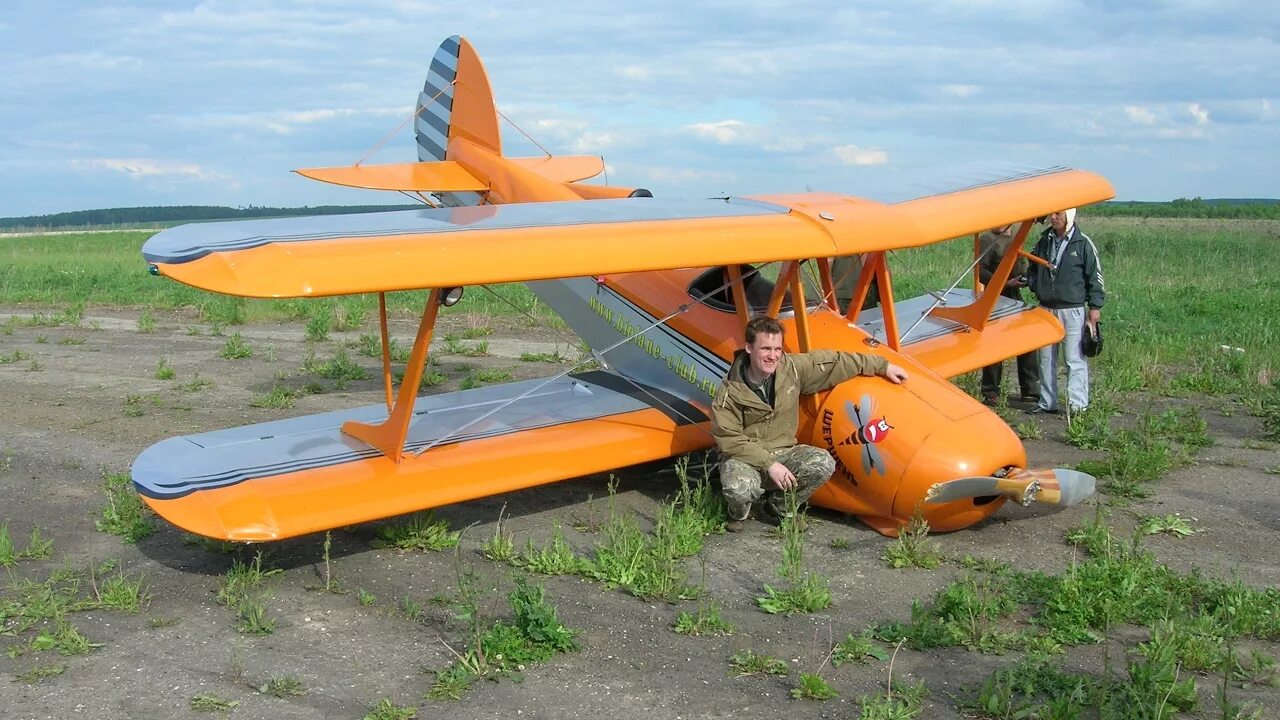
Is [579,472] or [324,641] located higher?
[579,472]

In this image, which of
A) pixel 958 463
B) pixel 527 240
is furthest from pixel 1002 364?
pixel 527 240

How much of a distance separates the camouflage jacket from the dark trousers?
3.80 m

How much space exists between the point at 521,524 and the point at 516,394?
100 centimetres

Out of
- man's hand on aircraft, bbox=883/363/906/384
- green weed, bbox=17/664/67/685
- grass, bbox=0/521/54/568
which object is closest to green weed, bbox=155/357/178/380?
grass, bbox=0/521/54/568

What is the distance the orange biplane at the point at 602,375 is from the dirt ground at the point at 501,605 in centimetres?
44

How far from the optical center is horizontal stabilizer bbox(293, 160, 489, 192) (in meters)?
10.2

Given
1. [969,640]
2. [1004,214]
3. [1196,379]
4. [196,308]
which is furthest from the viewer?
[196,308]

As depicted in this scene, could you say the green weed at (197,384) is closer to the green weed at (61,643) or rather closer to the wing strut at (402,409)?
the wing strut at (402,409)

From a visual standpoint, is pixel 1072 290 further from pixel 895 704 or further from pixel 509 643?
pixel 509 643

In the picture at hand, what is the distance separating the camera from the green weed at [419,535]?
6.18 m

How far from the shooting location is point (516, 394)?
7.27 metres

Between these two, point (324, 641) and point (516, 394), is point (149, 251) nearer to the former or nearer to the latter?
point (324, 641)

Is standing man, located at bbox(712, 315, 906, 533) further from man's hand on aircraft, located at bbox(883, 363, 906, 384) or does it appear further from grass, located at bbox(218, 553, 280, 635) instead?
grass, located at bbox(218, 553, 280, 635)

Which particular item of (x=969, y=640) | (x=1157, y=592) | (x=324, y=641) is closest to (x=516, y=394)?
(x=324, y=641)
